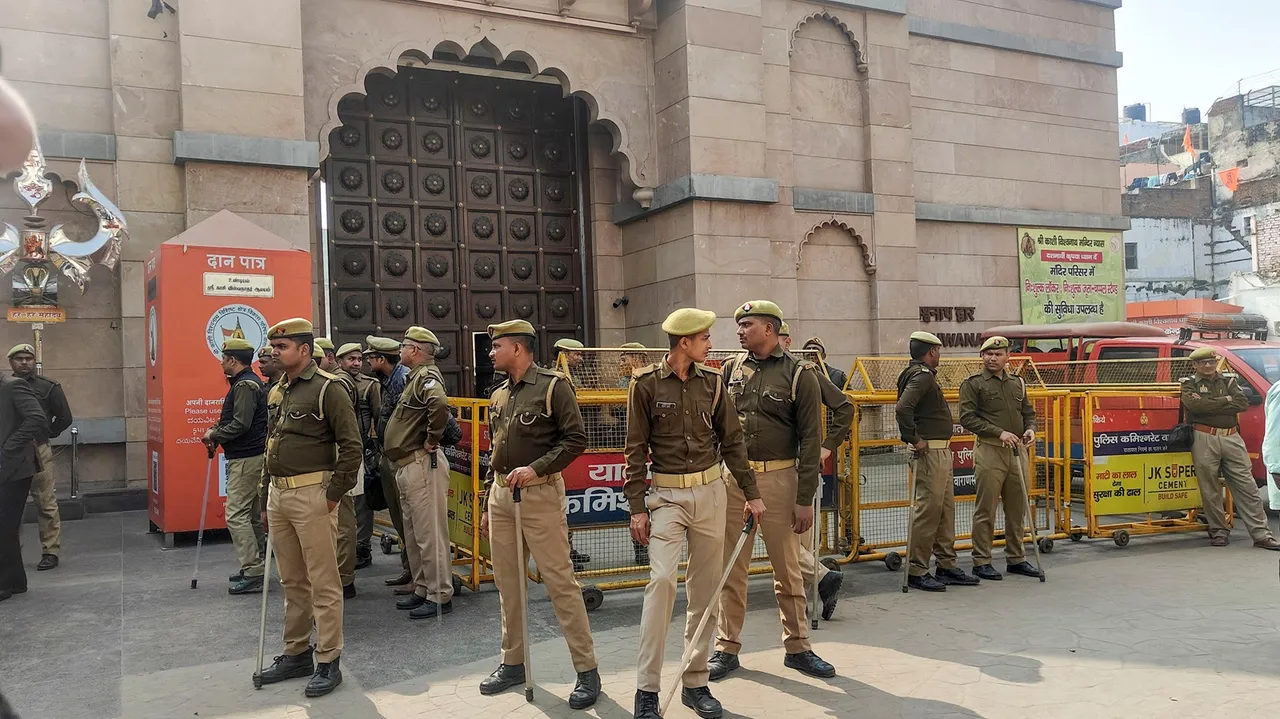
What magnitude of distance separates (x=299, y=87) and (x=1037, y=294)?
13.9 metres

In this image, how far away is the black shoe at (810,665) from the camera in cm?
516

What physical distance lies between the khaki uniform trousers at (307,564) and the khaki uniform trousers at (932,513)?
176 inches

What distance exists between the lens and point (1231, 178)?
40344 millimetres

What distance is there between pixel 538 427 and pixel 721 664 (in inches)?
69.2

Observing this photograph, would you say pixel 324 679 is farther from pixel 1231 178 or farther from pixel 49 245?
pixel 1231 178

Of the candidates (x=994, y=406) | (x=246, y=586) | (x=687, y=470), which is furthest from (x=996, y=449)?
(x=246, y=586)

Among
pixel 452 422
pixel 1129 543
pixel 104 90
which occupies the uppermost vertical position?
pixel 104 90

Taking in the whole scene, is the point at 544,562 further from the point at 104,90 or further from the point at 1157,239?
the point at 1157,239

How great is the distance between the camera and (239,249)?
9562 millimetres

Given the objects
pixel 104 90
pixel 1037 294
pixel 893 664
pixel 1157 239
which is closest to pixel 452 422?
pixel 893 664

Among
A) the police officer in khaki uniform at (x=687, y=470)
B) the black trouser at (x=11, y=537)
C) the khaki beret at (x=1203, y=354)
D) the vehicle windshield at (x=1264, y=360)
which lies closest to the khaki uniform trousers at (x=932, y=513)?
the police officer in khaki uniform at (x=687, y=470)

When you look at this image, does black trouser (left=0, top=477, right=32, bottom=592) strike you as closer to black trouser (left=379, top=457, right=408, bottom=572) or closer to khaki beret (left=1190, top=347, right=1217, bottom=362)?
black trouser (left=379, top=457, right=408, bottom=572)

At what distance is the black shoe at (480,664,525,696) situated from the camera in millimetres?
4992

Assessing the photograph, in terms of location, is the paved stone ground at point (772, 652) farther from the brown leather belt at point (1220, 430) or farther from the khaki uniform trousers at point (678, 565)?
the brown leather belt at point (1220, 430)
